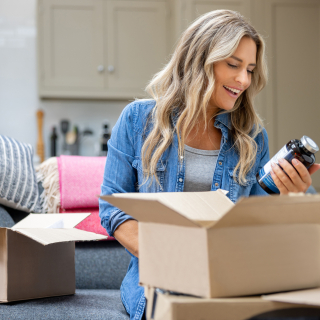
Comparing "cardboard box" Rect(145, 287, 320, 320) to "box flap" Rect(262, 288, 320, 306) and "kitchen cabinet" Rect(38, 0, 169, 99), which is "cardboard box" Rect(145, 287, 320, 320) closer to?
"box flap" Rect(262, 288, 320, 306)

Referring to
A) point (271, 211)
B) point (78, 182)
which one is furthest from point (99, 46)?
point (271, 211)

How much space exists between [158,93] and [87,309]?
663 mm

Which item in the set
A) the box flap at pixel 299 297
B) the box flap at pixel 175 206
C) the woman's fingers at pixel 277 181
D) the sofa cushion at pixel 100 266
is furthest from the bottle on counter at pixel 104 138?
the box flap at pixel 299 297

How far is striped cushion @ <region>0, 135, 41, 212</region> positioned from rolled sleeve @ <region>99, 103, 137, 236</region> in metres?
0.63

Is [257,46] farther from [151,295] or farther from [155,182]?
[151,295]

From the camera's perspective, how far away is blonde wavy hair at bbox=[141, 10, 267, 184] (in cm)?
115

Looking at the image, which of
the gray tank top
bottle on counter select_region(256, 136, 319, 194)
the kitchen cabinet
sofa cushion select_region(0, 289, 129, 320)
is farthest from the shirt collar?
the kitchen cabinet

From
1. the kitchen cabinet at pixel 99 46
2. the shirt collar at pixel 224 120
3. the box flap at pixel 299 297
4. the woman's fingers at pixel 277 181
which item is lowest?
the box flap at pixel 299 297

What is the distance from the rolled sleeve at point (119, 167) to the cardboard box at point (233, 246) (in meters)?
0.42

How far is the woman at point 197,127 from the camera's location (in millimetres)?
1145

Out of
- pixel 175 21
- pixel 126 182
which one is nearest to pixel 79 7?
pixel 175 21

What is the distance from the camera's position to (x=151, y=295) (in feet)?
2.07

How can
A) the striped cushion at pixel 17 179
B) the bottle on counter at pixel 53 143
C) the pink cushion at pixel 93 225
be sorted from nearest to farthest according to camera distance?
the striped cushion at pixel 17 179 → the pink cushion at pixel 93 225 → the bottle on counter at pixel 53 143

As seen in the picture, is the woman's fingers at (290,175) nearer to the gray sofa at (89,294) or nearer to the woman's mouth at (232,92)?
the woman's mouth at (232,92)
